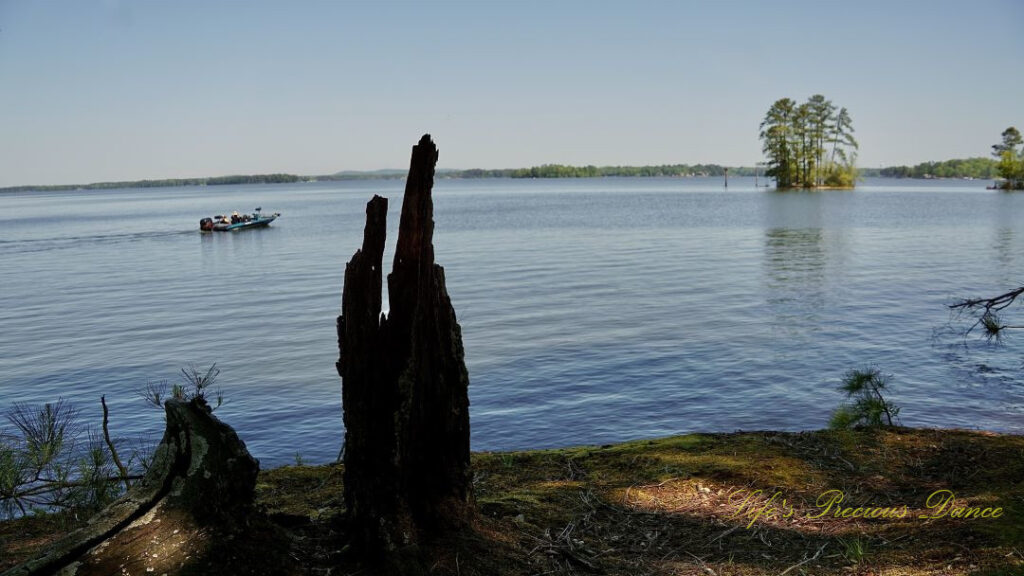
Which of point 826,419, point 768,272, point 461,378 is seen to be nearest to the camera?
point 461,378

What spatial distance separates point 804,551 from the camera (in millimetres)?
5117

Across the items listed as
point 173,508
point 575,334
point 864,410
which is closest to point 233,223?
point 575,334

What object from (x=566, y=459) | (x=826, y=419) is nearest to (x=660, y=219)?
(x=826, y=419)

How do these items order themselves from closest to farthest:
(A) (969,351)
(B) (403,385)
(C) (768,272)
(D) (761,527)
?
(B) (403,385) < (D) (761,527) < (A) (969,351) < (C) (768,272)

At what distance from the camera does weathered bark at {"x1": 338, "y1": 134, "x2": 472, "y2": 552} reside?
462cm

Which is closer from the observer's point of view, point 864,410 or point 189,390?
point 864,410

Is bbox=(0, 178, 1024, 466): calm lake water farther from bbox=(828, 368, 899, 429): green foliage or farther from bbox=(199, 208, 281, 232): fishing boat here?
bbox=(199, 208, 281, 232): fishing boat

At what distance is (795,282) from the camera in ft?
94.2

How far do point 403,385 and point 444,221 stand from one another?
65.8 m

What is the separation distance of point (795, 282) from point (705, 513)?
966 inches

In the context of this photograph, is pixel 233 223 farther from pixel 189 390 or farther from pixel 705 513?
pixel 705 513

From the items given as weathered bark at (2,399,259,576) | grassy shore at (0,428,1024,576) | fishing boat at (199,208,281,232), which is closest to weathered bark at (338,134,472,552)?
grassy shore at (0,428,1024,576)

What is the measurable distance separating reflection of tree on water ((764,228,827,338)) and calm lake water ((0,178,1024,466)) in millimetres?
139

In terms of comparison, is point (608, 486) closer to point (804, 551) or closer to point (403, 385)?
point (804, 551)
